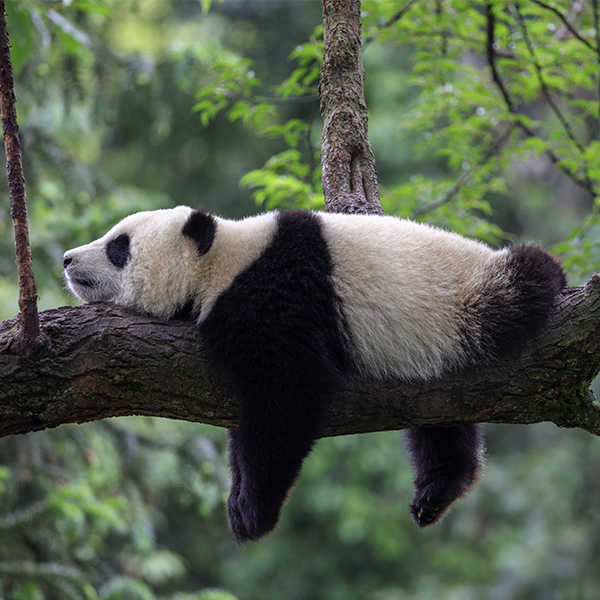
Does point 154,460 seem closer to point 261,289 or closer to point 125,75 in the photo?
point 125,75

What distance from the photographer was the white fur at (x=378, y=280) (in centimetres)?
255

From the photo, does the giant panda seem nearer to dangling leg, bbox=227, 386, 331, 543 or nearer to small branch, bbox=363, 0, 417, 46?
dangling leg, bbox=227, 386, 331, 543

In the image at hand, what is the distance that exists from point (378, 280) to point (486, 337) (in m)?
0.46

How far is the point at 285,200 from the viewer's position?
455 cm

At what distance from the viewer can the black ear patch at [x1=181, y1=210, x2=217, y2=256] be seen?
2754 millimetres

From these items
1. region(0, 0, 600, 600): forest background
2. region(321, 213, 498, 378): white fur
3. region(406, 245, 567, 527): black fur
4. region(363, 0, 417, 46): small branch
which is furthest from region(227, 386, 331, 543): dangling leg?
region(363, 0, 417, 46): small branch

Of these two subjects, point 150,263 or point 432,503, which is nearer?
point 150,263

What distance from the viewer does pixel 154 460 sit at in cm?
724

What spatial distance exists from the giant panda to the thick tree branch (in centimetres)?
7

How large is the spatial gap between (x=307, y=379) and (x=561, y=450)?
28.7 ft

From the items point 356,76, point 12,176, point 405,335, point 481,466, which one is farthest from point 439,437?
point 12,176

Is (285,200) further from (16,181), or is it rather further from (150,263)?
(16,181)

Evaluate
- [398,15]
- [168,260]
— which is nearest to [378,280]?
[168,260]

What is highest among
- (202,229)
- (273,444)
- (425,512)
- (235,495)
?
(202,229)
